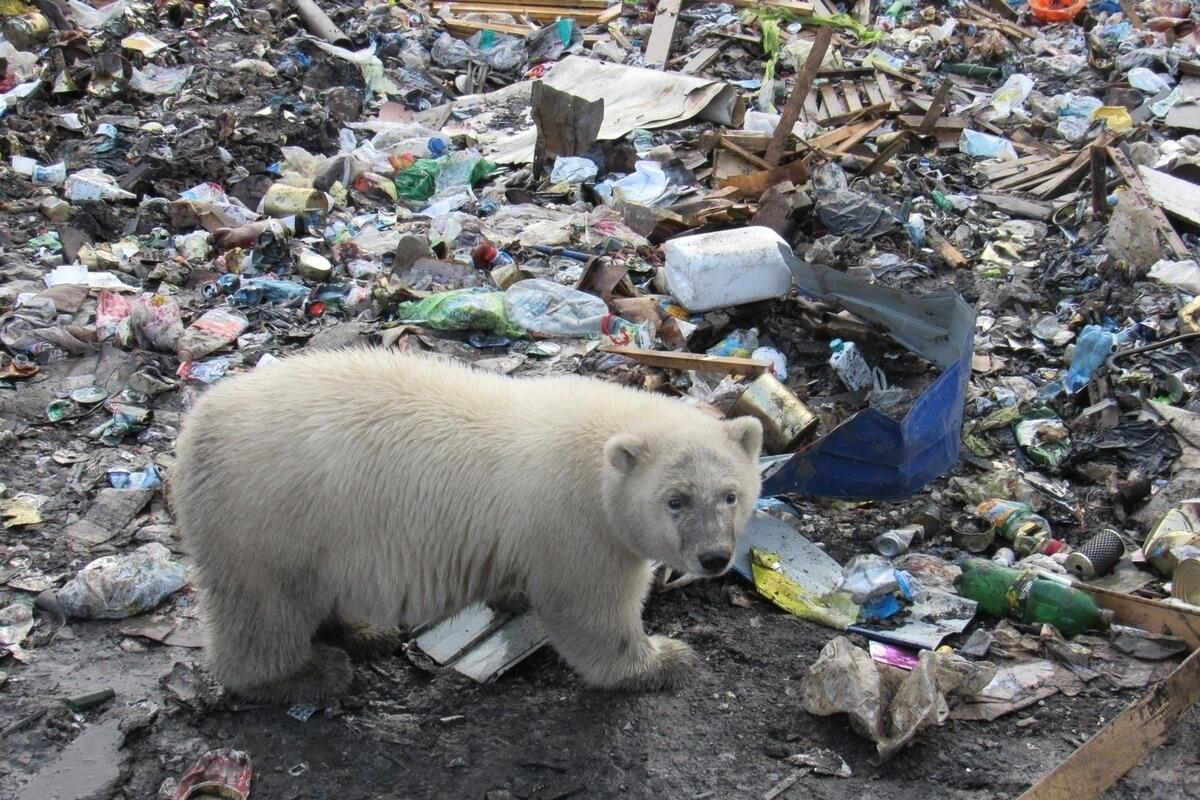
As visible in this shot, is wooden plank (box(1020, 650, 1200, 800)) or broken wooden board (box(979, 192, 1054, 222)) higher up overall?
wooden plank (box(1020, 650, 1200, 800))

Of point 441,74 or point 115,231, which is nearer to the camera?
point 115,231

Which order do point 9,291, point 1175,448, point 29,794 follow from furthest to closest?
point 9,291
point 1175,448
point 29,794

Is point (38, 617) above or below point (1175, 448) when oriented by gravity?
below

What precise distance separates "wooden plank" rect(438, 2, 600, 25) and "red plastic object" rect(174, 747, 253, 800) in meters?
13.9

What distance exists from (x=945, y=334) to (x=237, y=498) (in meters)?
4.13

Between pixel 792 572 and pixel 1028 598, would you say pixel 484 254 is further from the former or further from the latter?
pixel 1028 598

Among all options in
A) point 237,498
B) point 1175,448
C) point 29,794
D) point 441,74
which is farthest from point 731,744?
point 441,74

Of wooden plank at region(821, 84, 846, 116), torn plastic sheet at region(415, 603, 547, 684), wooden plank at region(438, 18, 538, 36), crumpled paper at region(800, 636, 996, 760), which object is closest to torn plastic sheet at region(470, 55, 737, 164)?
wooden plank at region(821, 84, 846, 116)

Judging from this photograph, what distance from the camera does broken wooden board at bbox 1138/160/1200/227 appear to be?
8.61m

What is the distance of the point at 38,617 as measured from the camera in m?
4.56

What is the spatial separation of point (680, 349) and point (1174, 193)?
17.1 feet

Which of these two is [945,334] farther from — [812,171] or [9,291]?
[9,291]

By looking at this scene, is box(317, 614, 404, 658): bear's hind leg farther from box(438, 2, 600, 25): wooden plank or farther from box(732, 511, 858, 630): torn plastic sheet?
box(438, 2, 600, 25): wooden plank

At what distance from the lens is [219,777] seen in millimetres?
3697
